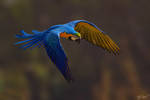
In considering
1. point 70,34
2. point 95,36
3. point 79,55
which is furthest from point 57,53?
point 79,55

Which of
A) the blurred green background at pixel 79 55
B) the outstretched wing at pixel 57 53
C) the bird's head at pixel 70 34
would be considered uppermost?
the bird's head at pixel 70 34

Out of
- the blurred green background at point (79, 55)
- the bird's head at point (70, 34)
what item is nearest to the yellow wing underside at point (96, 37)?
the bird's head at point (70, 34)

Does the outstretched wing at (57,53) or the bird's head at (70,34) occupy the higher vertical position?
the bird's head at (70,34)

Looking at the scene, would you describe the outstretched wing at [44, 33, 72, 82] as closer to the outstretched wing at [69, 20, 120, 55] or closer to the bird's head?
the bird's head

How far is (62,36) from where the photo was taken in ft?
2.62

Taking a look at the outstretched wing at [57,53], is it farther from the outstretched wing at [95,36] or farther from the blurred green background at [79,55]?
the blurred green background at [79,55]

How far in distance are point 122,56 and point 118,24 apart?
311mm

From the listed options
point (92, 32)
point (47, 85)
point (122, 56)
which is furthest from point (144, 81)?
point (92, 32)

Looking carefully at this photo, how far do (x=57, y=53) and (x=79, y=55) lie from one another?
139 centimetres

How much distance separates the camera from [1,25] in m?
2.21

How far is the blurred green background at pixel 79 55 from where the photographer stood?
6.69 feet

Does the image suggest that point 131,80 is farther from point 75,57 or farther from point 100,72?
point 75,57

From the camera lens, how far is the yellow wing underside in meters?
0.89

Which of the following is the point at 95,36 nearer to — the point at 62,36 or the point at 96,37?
the point at 96,37
